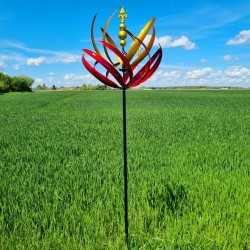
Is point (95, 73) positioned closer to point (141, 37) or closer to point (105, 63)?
point (105, 63)

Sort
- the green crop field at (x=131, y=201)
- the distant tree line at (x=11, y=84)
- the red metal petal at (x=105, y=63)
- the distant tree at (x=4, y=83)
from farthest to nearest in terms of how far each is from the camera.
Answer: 1. the distant tree line at (x=11, y=84)
2. the distant tree at (x=4, y=83)
3. the green crop field at (x=131, y=201)
4. the red metal petal at (x=105, y=63)

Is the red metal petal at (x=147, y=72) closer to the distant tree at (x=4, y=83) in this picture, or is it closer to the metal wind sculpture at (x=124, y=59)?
the metal wind sculpture at (x=124, y=59)

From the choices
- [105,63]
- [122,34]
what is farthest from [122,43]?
[105,63]

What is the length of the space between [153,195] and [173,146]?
3888 millimetres

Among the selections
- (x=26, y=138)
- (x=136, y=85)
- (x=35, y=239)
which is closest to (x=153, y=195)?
(x=35, y=239)

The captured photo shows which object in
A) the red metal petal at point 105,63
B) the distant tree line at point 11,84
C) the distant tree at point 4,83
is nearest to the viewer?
the red metal petal at point 105,63

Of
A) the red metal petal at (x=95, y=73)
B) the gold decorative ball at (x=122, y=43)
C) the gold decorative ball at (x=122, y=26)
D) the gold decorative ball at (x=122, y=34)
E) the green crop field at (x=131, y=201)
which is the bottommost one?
the green crop field at (x=131, y=201)

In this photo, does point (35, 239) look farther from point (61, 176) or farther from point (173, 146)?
point (173, 146)

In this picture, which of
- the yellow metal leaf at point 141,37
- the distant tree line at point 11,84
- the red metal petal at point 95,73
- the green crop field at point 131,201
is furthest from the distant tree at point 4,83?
the yellow metal leaf at point 141,37

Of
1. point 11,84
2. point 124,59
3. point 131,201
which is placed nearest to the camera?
point 124,59

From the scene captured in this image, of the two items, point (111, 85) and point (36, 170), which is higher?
point (111, 85)

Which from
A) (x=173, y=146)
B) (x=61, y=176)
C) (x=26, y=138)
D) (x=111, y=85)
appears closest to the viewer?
(x=111, y=85)

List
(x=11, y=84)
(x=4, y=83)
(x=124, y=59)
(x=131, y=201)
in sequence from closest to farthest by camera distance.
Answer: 1. (x=124, y=59)
2. (x=131, y=201)
3. (x=4, y=83)
4. (x=11, y=84)

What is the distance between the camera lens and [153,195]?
4.23m
